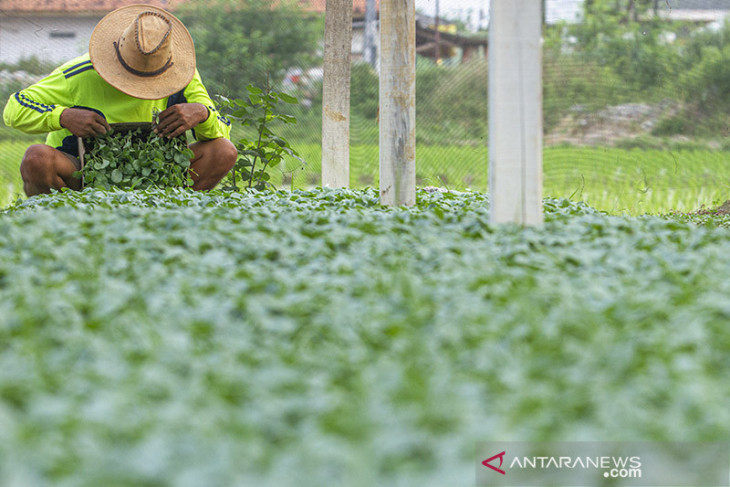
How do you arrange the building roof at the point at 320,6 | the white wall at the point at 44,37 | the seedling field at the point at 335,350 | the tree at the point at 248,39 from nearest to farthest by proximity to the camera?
the seedling field at the point at 335,350
the white wall at the point at 44,37
the tree at the point at 248,39
the building roof at the point at 320,6

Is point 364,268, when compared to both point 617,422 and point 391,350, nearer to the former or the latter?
point 391,350

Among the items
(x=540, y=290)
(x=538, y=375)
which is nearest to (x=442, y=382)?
(x=538, y=375)

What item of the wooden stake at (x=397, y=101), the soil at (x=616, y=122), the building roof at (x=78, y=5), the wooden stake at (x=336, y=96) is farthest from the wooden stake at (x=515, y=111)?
the building roof at (x=78, y=5)

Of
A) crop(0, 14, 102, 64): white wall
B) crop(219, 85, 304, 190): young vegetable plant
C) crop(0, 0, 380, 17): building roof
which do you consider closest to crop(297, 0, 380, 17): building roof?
crop(0, 0, 380, 17): building roof

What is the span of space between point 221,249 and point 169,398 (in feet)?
3.80

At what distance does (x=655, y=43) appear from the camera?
6551 mm

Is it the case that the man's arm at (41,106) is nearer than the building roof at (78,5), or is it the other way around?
the man's arm at (41,106)

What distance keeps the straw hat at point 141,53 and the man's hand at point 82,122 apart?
0.23 meters

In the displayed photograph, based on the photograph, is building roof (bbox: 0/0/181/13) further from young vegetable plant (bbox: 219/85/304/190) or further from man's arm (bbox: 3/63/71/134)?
man's arm (bbox: 3/63/71/134)

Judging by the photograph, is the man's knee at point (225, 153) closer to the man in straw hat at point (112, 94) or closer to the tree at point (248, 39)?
the man in straw hat at point (112, 94)

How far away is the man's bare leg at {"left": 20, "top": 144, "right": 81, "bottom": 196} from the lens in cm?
457

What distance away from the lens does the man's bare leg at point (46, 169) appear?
4574 mm

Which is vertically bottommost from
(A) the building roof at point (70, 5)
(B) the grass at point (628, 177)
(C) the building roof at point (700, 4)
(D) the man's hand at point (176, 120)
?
(B) the grass at point (628, 177)

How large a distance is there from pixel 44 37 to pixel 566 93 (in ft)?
15.1
